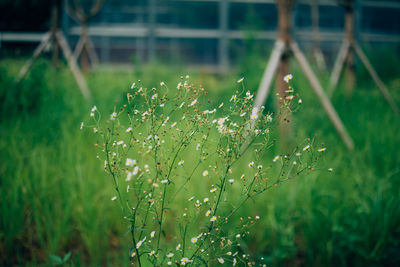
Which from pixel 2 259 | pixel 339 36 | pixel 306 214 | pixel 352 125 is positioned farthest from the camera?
pixel 339 36

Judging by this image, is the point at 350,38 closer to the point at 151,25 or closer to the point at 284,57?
the point at 284,57

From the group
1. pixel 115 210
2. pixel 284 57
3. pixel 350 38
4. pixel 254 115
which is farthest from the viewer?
pixel 350 38

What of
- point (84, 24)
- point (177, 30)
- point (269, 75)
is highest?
point (177, 30)

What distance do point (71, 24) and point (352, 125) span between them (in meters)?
8.34

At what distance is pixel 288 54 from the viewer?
2.29 metres

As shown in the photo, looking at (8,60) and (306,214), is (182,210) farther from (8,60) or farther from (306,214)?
(8,60)

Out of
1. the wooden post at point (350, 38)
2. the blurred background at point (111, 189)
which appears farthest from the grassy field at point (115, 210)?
the wooden post at point (350, 38)

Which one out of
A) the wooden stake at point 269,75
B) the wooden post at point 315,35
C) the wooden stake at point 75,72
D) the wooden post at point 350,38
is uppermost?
the wooden post at point 315,35

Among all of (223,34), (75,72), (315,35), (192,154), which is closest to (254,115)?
(192,154)

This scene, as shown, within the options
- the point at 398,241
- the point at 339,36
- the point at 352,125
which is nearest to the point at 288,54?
the point at 352,125

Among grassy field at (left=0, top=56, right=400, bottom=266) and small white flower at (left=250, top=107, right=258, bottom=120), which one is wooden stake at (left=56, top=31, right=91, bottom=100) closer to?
grassy field at (left=0, top=56, right=400, bottom=266)

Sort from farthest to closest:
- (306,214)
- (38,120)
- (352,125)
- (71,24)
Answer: (71,24) → (352,125) → (38,120) → (306,214)

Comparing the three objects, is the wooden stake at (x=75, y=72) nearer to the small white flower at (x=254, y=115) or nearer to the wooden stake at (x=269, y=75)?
the wooden stake at (x=269, y=75)

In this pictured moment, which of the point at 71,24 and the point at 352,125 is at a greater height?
the point at 71,24
